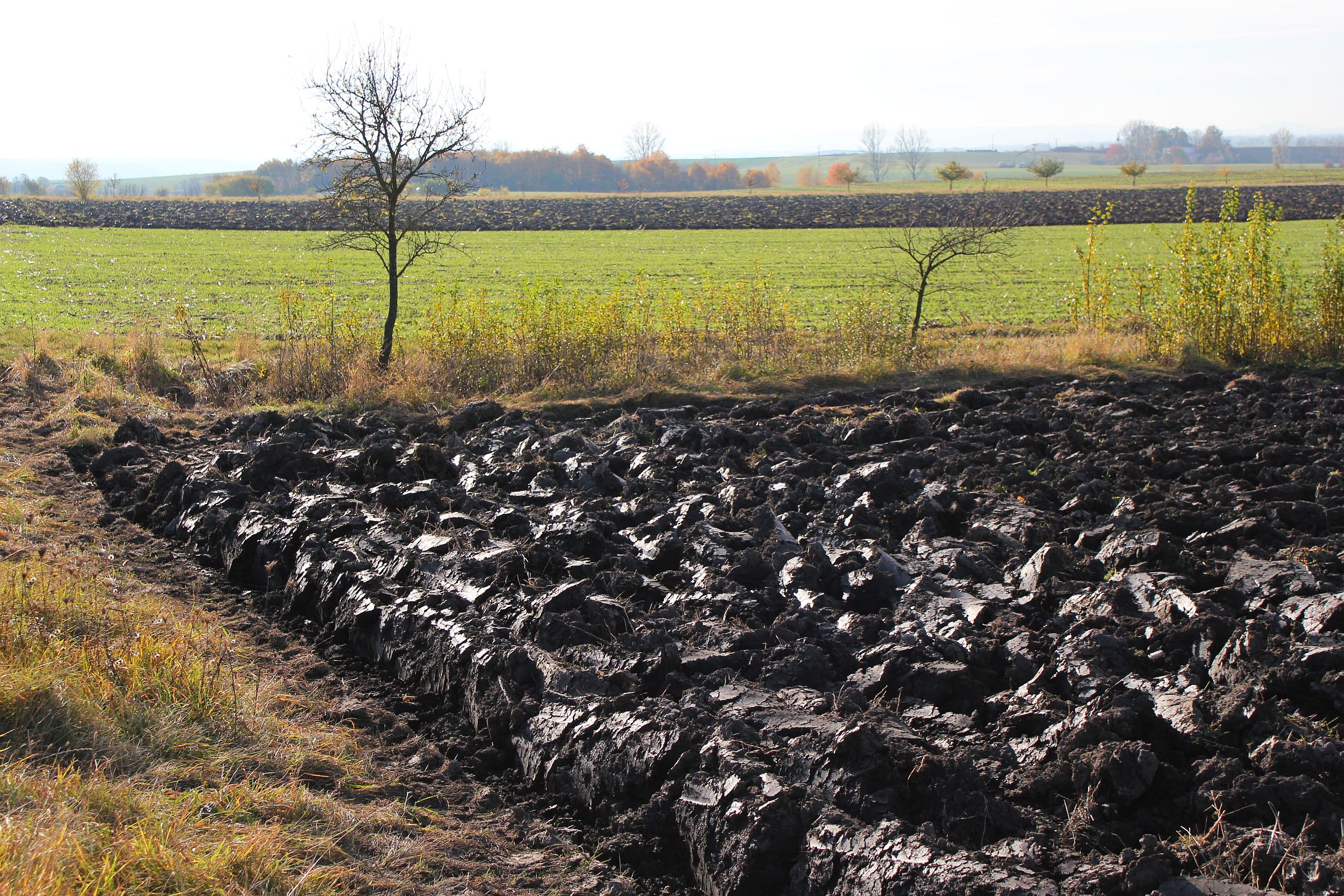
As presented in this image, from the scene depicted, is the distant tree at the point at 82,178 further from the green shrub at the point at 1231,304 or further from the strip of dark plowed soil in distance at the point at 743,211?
the green shrub at the point at 1231,304

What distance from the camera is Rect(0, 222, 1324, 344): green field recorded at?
2533 centimetres

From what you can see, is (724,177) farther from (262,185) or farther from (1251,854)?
(1251,854)

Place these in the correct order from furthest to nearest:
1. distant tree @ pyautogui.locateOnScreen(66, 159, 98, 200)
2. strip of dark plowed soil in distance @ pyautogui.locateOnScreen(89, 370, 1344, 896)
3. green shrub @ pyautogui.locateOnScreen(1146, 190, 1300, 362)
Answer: distant tree @ pyautogui.locateOnScreen(66, 159, 98, 200), green shrub @ pyautogui.locateOnScreen(1146, 190, 1300, 362), strip of dark plowed soil in distance @ pyautogui.locateOnScreen(89, 370, 1344, 896)

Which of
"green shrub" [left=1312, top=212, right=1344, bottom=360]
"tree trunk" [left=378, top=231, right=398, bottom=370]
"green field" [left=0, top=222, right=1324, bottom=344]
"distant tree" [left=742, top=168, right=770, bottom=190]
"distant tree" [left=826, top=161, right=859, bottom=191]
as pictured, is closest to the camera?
"green shrub" [left=1312, top=212, right=1344, bottom=360]

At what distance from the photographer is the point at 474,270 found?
126ft

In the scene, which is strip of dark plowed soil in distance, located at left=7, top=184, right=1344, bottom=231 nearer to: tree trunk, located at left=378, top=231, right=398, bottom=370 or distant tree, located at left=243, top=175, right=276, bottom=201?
distant tree, located at left=243, top=175, right=276, bottom=201

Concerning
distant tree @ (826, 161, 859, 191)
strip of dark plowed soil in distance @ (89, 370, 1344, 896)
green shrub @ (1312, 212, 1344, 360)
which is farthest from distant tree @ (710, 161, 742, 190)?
strip of dark plowed soil in distance @ (89, 370, 1344, 896)

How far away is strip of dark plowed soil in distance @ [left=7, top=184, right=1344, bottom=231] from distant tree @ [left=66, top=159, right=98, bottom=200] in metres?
2.64

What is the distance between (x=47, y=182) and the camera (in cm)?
17062

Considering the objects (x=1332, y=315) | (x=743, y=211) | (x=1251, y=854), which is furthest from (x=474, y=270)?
(x=743, y=211)

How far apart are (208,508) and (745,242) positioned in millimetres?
45211

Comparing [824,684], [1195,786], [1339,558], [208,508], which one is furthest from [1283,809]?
[208,508]

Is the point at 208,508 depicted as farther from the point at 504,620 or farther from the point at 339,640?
the point at 504,620

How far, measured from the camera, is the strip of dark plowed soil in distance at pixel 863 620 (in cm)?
435
